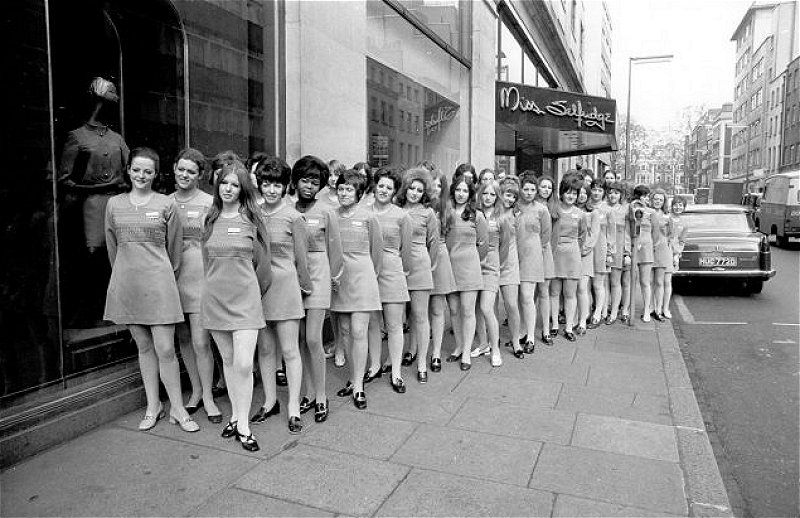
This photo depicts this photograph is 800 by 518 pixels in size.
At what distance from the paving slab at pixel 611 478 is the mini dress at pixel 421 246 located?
189cm

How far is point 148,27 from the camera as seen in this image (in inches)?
245

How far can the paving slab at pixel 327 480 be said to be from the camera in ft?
11.1

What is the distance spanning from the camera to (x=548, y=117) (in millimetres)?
16484

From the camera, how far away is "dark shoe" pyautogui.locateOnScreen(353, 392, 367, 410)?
495cm

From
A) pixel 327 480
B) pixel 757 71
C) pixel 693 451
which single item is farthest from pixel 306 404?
pixel 757 71

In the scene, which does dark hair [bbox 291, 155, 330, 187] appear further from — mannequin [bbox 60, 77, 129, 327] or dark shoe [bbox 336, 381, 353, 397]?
dark shoe [bbox 336, 381, 353, 397]

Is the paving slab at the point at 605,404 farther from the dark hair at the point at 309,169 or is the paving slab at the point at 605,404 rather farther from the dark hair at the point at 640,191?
the dark hair at the point at 640,191

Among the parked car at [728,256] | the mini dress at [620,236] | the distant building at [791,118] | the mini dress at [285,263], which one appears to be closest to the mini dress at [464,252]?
the mini dress at [285,263]

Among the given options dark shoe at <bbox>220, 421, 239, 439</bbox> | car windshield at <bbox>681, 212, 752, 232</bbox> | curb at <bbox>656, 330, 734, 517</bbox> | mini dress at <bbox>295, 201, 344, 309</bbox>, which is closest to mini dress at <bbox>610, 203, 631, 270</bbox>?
curb at <bbox>656, 330, 734, 517</bbox>

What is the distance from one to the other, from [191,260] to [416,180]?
6.29ft

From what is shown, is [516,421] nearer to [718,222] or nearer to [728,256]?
[728,256]

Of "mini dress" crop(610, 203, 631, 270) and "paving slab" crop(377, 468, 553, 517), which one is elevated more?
"mini dress" crop(610, 203, 631, 270)

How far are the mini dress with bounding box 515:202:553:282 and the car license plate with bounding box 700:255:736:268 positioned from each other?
5.37 meters

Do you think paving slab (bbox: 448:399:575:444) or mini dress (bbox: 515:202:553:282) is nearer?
paving slab (bbox: 448:399:575:444)
